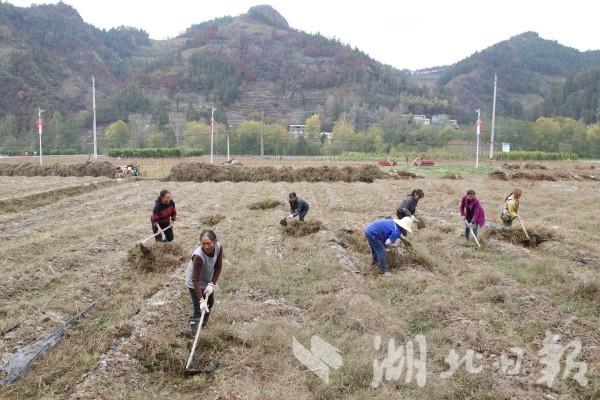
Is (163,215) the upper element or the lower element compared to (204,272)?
upper

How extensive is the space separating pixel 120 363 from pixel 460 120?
13201 cm

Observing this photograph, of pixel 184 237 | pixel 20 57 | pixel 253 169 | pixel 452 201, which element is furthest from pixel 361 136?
pixel 20 57

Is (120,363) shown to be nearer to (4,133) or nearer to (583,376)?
(583,376)

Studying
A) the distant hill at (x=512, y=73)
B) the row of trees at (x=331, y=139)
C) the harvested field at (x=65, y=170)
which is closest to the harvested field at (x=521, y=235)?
the harvested field at (x=65, y=170)

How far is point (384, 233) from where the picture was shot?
8.20 meters

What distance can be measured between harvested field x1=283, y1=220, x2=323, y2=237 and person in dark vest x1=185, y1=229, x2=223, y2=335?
234 inches

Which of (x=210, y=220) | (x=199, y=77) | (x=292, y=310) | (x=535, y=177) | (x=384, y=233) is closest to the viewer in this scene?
(x=292, y=310)

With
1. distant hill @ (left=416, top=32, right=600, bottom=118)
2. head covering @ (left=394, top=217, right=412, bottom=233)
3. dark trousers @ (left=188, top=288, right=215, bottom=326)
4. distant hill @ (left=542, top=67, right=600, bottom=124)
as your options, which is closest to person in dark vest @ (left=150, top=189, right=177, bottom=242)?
dark trousers @ (left=188, top=288, right=215, bottom=326)

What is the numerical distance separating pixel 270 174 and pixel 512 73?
173m

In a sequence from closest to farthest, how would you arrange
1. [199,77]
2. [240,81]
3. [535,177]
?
[535,177] < [199,77] < [240,81]

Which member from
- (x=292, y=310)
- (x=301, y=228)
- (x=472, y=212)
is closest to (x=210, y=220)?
(x=301, y=228)

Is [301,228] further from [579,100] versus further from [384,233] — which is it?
[579,100]

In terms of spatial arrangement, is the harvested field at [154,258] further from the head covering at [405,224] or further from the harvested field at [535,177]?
the harvested field at [535,177]

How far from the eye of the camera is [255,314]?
6.60 meters
